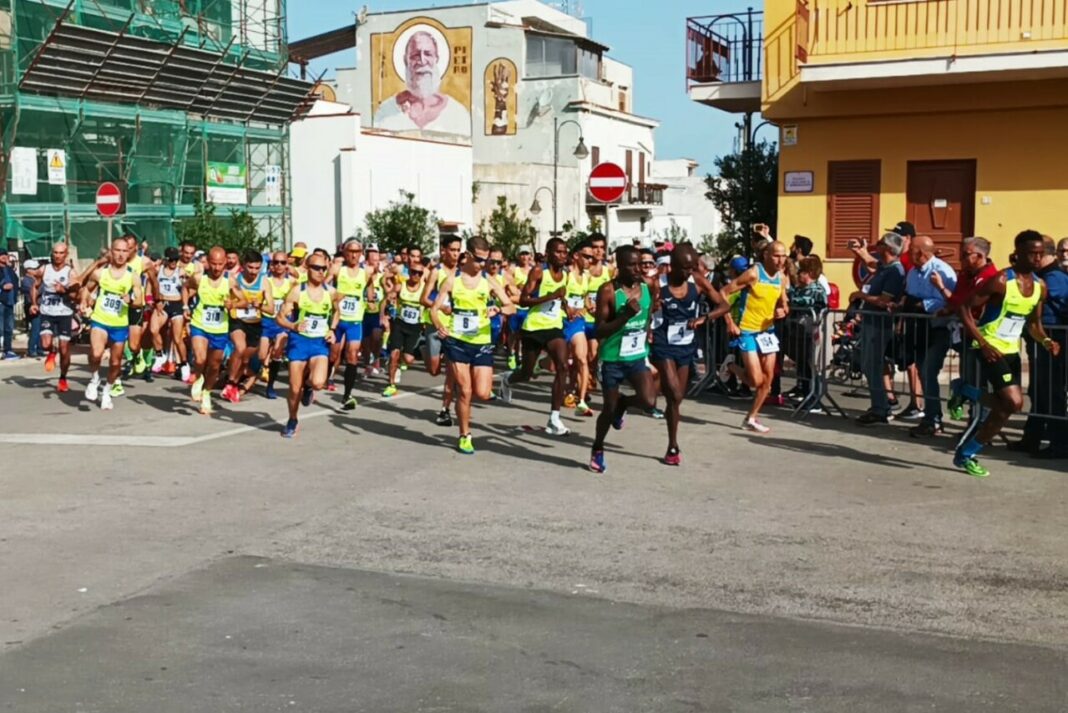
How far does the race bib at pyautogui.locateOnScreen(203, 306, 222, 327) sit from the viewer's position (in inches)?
548

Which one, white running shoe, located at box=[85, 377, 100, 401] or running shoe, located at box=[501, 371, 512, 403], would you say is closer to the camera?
white running shoe, located at box=[85, 377, 100, 401]

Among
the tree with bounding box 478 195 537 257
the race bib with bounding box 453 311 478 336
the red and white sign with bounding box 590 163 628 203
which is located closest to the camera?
the race bib with bounding box 453 311 478 336

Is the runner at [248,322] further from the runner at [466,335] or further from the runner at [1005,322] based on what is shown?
the runner at [1005,322]

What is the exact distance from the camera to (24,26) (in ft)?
108

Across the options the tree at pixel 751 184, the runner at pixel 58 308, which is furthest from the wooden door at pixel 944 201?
the runner at pixel 58 308

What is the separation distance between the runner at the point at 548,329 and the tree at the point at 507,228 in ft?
126

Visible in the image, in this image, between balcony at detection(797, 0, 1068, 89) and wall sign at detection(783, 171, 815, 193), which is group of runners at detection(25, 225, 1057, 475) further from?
balcony at detection(797, 0, 1068, 89)

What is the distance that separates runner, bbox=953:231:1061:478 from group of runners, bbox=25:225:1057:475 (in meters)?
0.01

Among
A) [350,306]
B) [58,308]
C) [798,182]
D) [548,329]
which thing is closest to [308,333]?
[548,329]

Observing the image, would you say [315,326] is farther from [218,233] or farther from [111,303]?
[218,233]

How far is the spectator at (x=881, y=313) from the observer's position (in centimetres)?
1285

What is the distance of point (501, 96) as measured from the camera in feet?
211

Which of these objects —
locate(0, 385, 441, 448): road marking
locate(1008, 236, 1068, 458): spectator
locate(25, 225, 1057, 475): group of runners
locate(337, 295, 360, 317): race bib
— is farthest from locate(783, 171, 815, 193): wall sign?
locate(0, 385, 441, 448): road marking

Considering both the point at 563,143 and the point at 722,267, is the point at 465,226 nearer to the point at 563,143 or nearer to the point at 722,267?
the point at 563,143
